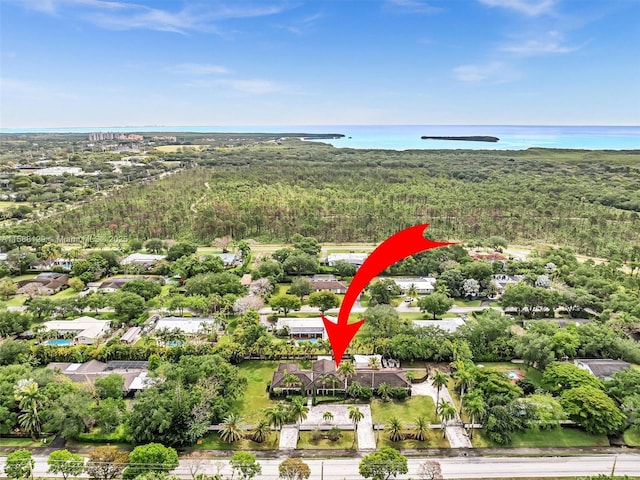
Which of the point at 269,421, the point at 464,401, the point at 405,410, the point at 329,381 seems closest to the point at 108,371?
the point at 269,421

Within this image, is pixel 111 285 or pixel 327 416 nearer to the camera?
pixel 327 416

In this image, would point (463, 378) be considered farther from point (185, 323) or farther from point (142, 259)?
point (142, 259)

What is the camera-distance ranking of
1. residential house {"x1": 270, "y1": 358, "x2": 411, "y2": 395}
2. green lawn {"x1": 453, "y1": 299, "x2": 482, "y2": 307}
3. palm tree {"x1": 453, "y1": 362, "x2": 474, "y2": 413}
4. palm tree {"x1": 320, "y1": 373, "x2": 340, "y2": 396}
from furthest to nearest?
green lawn {"x1": 453, "y1": 299, "x2": 482, "y2": 307}, residential house {"x1": 270, "y1": 358, "x2": 411, "y2": 395}, palm tree {"x1": 320, "y1": 373, "x2": 340, "y2": 396}, palm tree {"x1": 453, "y1": 362, "x2": 474, "y2": 413}

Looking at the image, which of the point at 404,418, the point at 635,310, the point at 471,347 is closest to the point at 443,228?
the point at 635,310

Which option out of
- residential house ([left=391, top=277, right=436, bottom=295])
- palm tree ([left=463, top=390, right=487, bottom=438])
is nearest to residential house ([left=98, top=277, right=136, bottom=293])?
residential house ([left=391, top=277, right=436, bottom=295])

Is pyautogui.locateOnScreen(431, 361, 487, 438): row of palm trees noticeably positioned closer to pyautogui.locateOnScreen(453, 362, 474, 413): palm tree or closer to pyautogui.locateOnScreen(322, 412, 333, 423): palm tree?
pyautogui.locateOnScreen(453, 362, 474, 413): palm tree
